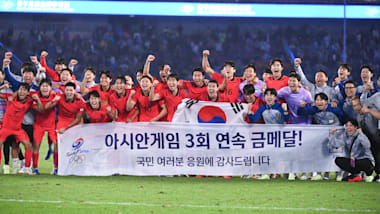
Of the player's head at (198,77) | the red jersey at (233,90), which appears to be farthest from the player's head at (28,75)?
the red jersey at (233,90)

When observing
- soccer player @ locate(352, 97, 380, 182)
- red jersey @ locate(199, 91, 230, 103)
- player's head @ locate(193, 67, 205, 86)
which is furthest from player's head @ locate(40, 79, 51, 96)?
soccer player @ locate(352, 97, 380, 182)

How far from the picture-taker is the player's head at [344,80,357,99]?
334 inches

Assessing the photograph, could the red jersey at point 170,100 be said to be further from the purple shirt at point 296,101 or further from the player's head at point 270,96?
the purple shirt at point 296,101

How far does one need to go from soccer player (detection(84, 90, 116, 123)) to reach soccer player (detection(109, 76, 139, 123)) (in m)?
0.20

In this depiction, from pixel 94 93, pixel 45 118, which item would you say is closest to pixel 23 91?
pixel 45 118

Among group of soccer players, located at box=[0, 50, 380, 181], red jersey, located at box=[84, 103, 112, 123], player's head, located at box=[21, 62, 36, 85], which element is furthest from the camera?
player's head, located at box=[21, 62, 36, 85]

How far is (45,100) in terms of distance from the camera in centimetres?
900

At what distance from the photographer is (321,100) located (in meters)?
8.45

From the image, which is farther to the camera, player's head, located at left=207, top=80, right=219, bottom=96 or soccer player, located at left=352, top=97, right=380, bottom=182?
player's head, located at left=207, top=80, right=219, bottom=96

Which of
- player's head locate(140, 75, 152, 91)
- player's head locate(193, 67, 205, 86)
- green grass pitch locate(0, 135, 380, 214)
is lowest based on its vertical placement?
green grass pitch locate(0, 135, 380, 214)

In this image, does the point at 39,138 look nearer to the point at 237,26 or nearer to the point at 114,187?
the point at 114,187

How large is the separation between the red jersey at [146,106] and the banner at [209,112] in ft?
1.38

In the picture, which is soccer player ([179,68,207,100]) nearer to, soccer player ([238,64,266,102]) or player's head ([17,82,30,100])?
soccer player ([238,64,266,102])

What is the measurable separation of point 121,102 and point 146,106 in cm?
44
